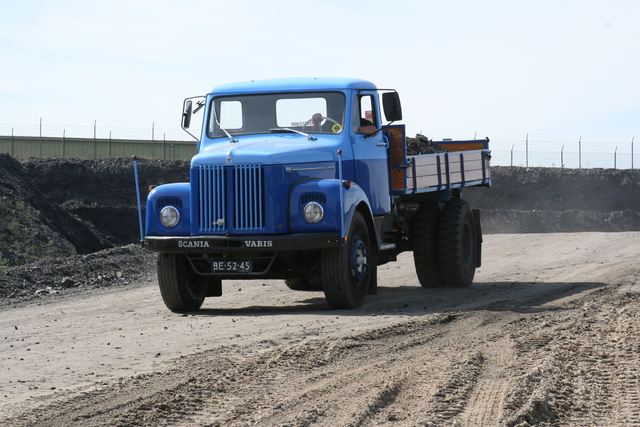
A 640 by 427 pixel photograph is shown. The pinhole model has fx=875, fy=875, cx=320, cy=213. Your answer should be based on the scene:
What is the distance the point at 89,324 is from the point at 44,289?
3.95m

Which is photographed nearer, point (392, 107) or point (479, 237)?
point (392, 107)

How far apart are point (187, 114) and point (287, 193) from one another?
2326 mm

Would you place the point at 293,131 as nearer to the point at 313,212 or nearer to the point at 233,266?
the point at 313,212

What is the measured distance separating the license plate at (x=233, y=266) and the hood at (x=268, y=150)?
3.89ft

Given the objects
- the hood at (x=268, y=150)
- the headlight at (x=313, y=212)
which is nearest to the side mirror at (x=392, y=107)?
the hood at (x=268, y=150)

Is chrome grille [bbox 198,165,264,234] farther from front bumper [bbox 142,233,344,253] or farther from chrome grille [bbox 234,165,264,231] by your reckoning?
front bumper [bbox 142,233,344,253]

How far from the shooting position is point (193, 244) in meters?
10.3

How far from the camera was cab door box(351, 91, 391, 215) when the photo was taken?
11.4 meters

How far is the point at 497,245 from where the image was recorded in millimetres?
22234

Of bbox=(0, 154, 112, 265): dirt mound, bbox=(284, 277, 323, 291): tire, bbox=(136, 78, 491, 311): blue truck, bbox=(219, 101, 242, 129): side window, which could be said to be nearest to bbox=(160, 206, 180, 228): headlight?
bbox=(136, 78, 491, 311): blue truck

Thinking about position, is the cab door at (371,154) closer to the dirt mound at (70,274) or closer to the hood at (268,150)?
the hood at (268,150)

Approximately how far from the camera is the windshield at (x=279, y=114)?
37.6ft

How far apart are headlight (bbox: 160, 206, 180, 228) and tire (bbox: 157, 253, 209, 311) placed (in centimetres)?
43

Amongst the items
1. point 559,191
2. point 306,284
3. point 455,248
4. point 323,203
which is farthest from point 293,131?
point 559,191
